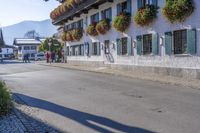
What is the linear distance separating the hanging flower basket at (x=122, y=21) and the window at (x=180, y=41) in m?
6.27

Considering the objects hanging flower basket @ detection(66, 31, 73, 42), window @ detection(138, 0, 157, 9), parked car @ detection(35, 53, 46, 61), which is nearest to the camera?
window @ detection(138, 0, 157, 9)

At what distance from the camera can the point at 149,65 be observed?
24594 mm

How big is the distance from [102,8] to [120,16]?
18.6ft

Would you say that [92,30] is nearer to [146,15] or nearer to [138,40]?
[138,40]

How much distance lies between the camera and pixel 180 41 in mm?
21031

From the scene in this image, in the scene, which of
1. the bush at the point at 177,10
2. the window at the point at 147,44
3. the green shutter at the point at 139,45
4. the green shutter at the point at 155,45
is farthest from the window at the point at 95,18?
the bush at the point at 177,10

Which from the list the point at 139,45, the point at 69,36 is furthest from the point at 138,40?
the point at 69,36

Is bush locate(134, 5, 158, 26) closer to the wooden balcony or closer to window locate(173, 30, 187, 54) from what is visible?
window locate(173, 30, 187, 54)

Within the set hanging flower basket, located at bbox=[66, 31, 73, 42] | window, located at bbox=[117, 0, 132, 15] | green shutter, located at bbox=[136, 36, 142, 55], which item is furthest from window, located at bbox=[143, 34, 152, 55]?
hanging flower basket, located at bbox=[66, 31, 73, 42]

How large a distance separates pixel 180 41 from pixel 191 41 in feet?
4.21

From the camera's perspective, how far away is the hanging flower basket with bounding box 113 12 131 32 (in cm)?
2725

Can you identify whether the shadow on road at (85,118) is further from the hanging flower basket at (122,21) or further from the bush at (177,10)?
the hanging flower basket at (122,21)

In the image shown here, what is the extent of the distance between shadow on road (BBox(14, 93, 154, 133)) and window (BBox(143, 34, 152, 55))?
12.3m

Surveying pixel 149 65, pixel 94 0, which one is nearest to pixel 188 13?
pixel 149 65
